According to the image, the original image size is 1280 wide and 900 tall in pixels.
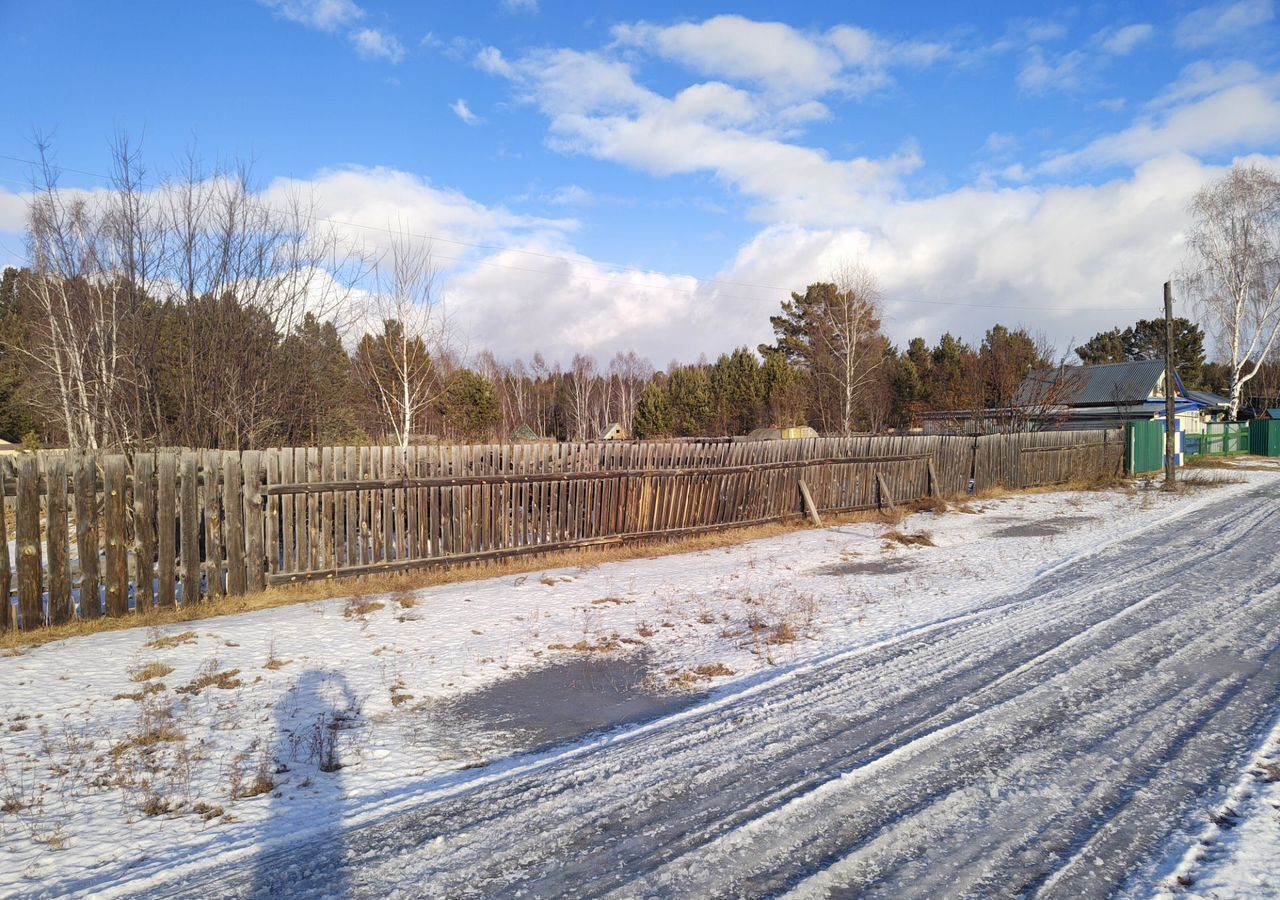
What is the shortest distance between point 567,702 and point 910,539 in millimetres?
8946

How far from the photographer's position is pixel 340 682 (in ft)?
18.9

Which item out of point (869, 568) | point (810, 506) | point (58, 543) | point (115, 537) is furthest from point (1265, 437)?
point (58, 543)

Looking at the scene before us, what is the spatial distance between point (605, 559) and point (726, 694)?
5.78 meters

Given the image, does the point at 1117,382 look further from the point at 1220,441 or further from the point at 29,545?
the point at 29,545

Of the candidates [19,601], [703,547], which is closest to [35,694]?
[19,601]

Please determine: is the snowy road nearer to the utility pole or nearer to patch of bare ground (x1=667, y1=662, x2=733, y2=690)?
patch of bare ground (x1=667, y1=662, x2=733, y2=690)

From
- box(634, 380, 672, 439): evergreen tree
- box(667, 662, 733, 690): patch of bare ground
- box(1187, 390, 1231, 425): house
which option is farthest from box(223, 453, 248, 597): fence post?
box(1187, 390, 1231, 425): house

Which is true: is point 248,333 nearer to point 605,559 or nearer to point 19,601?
point 19,601

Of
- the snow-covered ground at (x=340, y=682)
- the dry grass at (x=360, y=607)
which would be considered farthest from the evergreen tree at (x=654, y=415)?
the dry grass at (x=360, y=607)

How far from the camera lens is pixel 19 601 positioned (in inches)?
265

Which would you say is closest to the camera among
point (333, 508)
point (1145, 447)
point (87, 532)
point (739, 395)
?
point (87, 532)

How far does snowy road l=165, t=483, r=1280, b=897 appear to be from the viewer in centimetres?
318

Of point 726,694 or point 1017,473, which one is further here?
point 1017,473

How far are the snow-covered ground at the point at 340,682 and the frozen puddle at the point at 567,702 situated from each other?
0.10m
